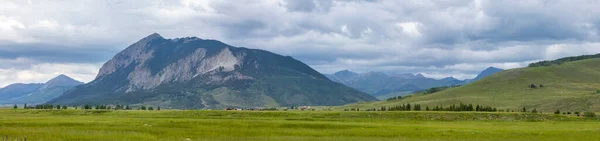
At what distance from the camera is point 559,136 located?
61.1 m

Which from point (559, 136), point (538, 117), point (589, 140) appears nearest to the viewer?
point (589, 140)

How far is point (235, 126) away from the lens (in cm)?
7000

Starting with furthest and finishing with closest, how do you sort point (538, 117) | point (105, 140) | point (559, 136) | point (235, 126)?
1. point (538, 117)
2. point (235, 126)
3. point (559, 136)
4. point (105, 140)

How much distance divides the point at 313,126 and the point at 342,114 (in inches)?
1662

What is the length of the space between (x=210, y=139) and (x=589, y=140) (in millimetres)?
37851

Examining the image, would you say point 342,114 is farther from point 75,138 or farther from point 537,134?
point 75,138

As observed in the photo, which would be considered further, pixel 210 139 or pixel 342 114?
pixel 342 114

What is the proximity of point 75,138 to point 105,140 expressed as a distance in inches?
119

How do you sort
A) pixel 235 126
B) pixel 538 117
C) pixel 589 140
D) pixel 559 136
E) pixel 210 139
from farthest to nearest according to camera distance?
1. pixel 538 117
2. pixel 235 126
3. pixel 559 136
4. pixel 589 140
5. pixel 210 139

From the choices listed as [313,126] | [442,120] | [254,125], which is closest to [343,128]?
[313,126]

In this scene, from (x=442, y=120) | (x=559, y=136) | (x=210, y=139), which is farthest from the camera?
(x=442, y=120)

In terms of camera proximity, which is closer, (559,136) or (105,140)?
(105,140)

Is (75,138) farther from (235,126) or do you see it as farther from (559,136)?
(559,136)

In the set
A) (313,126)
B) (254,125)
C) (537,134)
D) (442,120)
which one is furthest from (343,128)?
(442,120)
